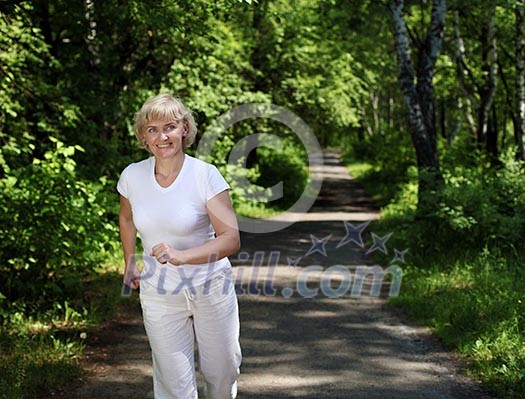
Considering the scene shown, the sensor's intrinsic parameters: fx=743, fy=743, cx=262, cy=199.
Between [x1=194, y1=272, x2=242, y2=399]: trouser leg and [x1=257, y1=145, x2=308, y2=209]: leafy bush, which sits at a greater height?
[x1=194, y1=272, x2=242, y2=399]: trouser leg

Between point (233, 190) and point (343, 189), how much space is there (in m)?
12.1

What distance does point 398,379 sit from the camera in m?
6.13

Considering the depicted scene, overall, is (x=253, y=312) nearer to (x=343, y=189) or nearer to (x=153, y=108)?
(x=153, y=108)

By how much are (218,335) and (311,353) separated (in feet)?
10.8

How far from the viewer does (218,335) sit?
3.85 m

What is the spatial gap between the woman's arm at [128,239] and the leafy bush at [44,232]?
4123 mm

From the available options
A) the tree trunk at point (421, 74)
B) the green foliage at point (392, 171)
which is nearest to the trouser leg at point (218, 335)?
the tree trunk at point (421, 74)

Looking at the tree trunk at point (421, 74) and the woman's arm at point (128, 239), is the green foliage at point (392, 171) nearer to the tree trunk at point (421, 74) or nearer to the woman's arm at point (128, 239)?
the tree trunk at point (421, 74)

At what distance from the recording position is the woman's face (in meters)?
3.73

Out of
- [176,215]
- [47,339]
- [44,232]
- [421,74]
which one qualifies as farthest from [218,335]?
[421,74]

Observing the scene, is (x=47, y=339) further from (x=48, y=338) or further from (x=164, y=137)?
(x=164, y=137)

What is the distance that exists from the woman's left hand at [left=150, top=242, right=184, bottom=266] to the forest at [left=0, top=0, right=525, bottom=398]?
8.00 feet

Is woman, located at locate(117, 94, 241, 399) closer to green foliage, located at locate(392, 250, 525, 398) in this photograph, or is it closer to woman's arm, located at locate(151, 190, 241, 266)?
woman's arm, located at locate(151, 190, 241, 266)

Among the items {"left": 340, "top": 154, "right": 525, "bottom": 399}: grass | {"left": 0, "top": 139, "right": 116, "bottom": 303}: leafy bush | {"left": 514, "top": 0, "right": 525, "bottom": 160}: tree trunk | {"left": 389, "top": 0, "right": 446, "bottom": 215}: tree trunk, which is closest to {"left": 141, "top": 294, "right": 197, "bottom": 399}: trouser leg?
{"left": 340, "top": 154, "right": 525, "bottom": 399}: grass
